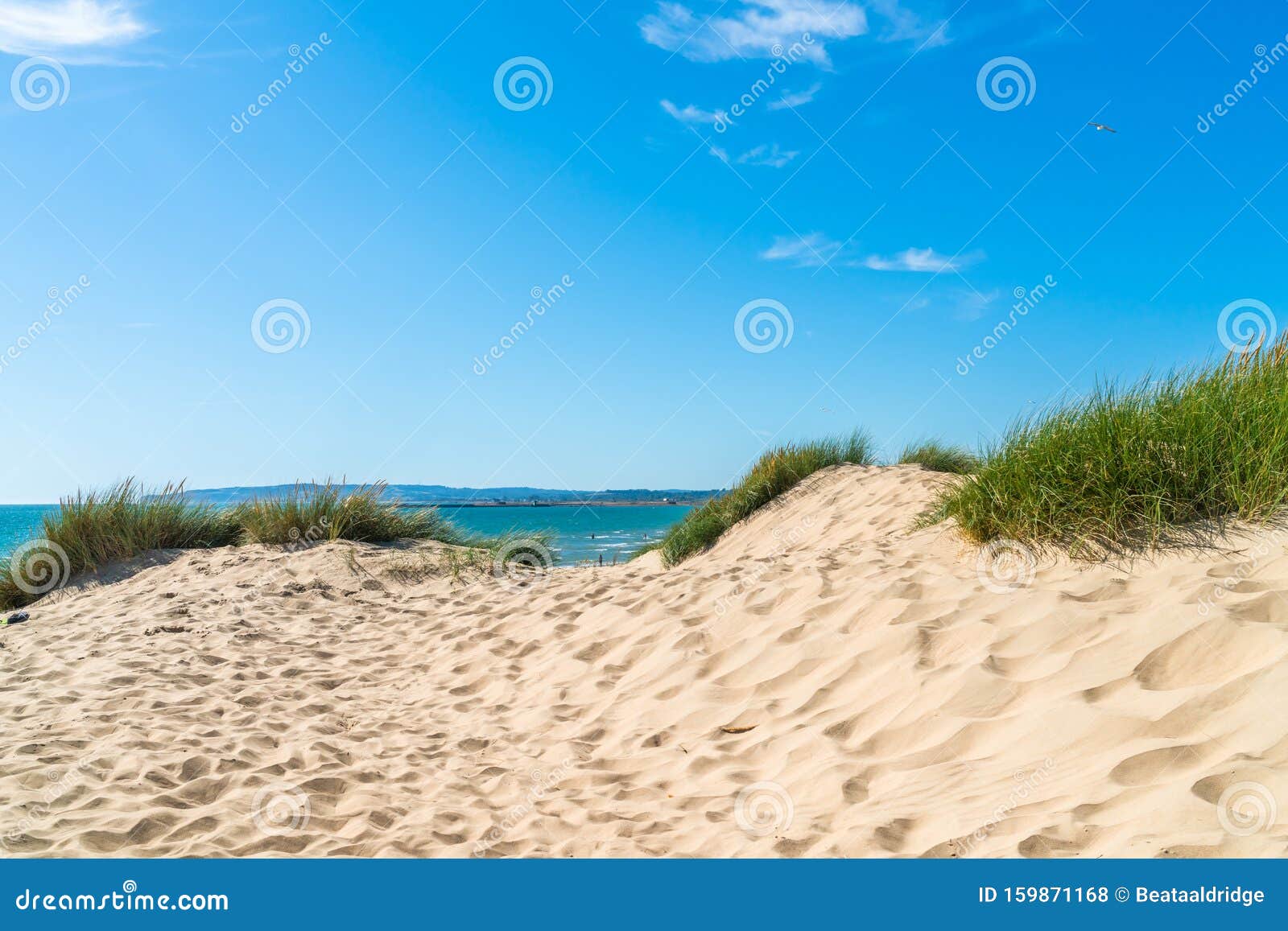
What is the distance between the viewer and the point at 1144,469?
4570 mm

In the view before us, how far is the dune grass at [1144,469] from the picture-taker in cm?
433

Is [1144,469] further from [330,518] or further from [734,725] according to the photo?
[330,518]

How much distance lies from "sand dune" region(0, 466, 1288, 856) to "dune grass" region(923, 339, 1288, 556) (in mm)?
294

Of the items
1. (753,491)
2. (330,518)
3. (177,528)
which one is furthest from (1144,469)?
(177,528)

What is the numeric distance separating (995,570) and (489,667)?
11.1 ft

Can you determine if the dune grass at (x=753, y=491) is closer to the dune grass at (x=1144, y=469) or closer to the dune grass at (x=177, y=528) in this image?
the dune grass at (x=177, y=528)

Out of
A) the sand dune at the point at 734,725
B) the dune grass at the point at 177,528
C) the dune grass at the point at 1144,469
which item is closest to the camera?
the sand dune at the point at 734,725

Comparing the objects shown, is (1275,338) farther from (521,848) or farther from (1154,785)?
(521,848)

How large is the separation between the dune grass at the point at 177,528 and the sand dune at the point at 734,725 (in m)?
3.78

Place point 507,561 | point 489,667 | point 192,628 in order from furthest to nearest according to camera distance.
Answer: point 507,561
point 192,628
point 489,667

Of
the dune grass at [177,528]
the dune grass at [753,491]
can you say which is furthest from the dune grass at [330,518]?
the dune grass at [753,491]

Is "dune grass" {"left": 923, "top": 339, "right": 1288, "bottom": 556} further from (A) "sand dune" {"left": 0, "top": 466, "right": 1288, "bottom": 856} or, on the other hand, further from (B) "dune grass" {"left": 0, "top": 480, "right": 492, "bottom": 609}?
(B) "dune grass" {"left": 0, "top": 480, "right": 492, "bottom": 609}

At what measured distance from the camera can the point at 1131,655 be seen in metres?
3.32

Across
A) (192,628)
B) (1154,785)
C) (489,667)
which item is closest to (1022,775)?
(1154,785)
